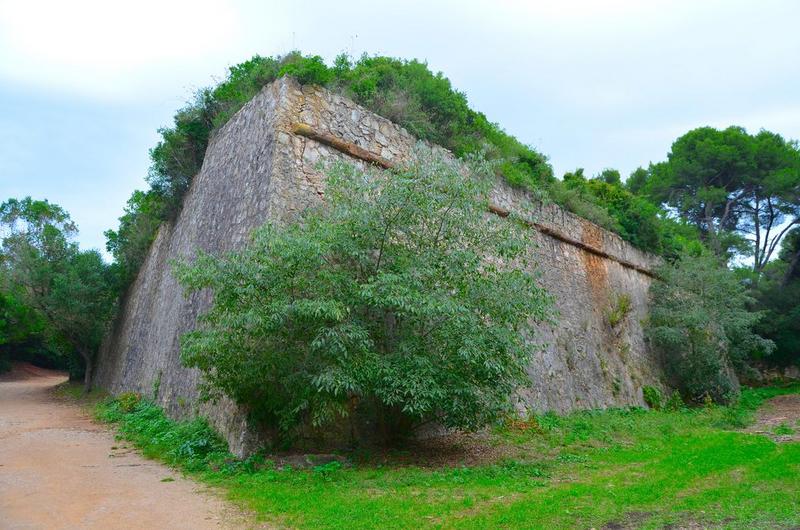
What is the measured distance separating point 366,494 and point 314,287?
7.80 feet

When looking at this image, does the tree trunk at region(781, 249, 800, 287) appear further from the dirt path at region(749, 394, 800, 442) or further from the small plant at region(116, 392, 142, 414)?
the small plant at region(116, 392, 142, 414)

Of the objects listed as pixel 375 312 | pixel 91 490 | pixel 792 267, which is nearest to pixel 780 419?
pixel 375 312

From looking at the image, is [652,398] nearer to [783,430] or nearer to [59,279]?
[783,430]

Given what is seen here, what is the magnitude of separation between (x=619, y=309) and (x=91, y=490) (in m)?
14.0

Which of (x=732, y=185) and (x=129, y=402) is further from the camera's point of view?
(x=732, y=185)

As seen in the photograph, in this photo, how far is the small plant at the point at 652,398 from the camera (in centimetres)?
1519

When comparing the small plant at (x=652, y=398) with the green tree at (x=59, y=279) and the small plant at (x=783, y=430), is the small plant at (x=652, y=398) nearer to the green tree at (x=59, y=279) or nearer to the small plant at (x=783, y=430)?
the small plant at (x=783, y=430)

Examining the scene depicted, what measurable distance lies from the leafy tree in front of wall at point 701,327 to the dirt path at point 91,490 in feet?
46.2

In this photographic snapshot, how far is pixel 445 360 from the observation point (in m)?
6.89

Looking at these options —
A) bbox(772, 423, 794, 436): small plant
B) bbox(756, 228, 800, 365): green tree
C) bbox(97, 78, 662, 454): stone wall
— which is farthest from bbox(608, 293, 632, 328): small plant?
bbox(756, 228, 800, 365): green tree

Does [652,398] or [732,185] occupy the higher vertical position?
[732,185]

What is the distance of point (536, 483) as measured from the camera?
6016mm

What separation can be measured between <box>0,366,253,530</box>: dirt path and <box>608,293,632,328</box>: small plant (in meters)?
12.4

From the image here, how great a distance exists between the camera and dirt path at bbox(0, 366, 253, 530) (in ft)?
15.3
